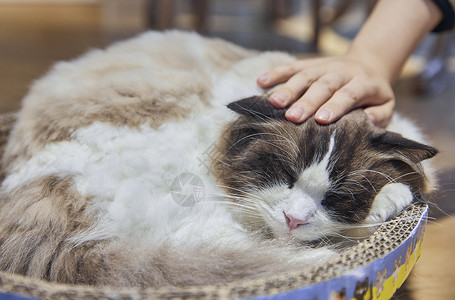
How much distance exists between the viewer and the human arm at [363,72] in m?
1.02

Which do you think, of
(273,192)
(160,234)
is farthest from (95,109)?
(273,192)

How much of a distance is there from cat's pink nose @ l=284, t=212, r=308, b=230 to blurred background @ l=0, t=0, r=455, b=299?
278mm

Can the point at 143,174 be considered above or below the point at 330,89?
below

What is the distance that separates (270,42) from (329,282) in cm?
319

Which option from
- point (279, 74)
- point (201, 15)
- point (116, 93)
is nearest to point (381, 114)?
point (279, 74)

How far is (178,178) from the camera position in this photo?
102 cm

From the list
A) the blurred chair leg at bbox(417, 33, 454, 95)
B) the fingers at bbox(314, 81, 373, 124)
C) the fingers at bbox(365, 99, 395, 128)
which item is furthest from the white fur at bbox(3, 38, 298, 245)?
the blurred chair leg at bbox(417, 33, 454, 95)

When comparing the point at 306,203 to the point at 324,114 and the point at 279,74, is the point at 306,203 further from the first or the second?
the point at 279,74

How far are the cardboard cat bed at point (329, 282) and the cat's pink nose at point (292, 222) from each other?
11cm

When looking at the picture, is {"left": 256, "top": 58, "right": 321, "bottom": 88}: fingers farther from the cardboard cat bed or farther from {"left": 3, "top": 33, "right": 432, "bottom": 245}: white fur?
the cardboard cat bed

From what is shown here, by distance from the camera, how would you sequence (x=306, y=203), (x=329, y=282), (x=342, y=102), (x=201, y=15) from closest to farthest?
(x=329, y=282), (x=306, y=203), (x=342, y=102), (x=201, y=15)

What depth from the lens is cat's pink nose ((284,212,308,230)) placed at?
0.92 metres

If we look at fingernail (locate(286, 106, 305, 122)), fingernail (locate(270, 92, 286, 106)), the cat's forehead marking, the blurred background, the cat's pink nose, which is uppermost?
fingernail (locate(270, 92, 286, 106))

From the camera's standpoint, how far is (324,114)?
38.7 inches
